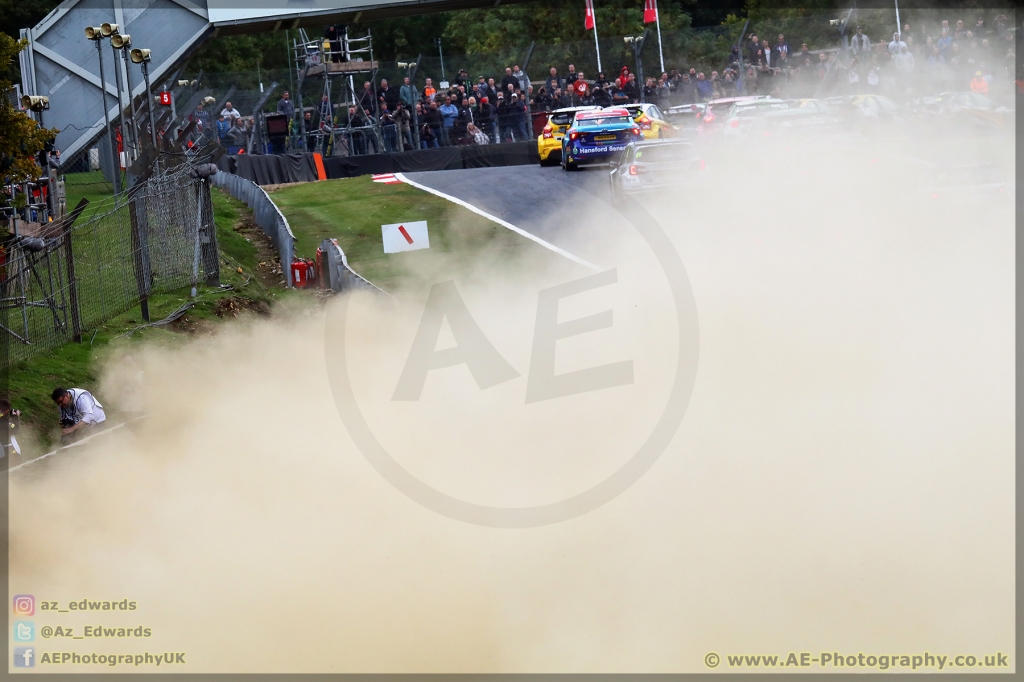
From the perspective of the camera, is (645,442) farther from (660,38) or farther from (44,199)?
(660,38)

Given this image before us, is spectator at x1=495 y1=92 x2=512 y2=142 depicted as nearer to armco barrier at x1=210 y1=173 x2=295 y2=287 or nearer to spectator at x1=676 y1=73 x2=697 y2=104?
spectator at x1=676 y1=73 x2=697 y2=104

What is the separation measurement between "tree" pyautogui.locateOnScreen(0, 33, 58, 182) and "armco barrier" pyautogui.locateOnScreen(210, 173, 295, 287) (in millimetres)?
Result: 2552

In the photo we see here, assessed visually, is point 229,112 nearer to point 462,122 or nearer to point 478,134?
point 462,122

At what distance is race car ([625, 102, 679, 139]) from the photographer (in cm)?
2597

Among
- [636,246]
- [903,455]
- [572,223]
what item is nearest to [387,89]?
[572,223]

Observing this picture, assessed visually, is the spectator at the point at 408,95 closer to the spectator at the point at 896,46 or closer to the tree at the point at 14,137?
the spectator at the point at 896,46

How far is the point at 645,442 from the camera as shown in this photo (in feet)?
36.1

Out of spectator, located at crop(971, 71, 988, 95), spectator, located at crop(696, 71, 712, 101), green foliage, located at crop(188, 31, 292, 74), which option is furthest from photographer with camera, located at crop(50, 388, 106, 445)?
green foliage, located at crop(188, 31, 292, 74)

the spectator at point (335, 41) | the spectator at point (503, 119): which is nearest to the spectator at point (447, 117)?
the spectator at point (503, 119)

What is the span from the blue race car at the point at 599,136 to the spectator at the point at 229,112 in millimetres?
9419

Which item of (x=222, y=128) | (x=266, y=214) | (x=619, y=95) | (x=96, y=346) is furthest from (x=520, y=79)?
(x=96, y=346)

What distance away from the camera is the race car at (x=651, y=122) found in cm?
2597

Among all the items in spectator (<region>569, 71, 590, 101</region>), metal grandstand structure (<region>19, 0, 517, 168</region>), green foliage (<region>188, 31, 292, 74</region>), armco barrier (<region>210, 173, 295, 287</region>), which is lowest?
armco barrier (<region>210, 173, 295, 287</region>)

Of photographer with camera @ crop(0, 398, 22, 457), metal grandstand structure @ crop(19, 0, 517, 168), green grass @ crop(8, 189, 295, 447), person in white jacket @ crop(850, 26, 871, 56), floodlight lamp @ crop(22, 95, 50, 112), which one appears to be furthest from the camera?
person in white jacket @ crop(850, 26, 871, 56)
